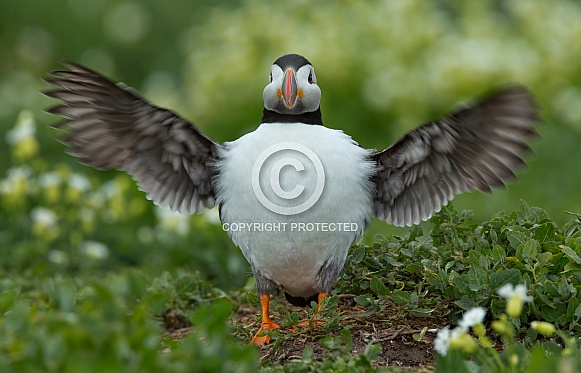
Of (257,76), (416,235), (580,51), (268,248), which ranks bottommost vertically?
(268,248)

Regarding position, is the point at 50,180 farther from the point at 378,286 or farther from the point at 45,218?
the point at 378,286

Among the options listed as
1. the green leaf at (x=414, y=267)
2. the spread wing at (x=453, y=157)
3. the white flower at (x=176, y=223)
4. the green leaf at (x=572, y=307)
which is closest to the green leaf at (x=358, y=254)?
the spread wing at (x=453, y=157)

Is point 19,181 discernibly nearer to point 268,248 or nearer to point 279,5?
point 268,248

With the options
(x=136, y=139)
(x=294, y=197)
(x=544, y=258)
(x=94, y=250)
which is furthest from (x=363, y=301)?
(x=94, y=250)

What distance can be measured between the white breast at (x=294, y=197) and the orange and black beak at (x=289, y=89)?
113mm

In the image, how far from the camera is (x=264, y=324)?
4.05m

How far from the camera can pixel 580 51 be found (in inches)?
395

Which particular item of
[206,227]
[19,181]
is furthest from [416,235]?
[19,181]

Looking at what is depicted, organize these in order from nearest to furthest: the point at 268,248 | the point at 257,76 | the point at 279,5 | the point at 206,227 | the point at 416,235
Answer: the point at 268,248 → the point at 416,235 → the point at 206,227 → the point at 257,76 → the point at 279,5

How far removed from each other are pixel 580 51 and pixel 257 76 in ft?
11.6

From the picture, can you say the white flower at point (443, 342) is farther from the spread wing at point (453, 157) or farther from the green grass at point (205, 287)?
the spread wing at point (453, 157)

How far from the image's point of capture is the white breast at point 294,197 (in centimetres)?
391

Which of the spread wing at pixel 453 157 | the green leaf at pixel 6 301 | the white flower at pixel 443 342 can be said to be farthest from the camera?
the spread wing at pixel 453 157

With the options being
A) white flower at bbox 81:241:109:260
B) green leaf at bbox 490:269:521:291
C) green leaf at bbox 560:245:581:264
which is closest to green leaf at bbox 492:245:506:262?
green leaf at bbox 490:269:521:291
